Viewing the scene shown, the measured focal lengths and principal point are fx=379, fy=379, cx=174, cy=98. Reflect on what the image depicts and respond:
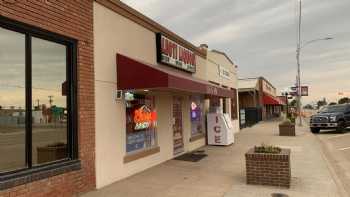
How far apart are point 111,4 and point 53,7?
7.79 feet

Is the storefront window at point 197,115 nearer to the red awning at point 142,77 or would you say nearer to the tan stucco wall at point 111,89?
the tan stucco wall at point 111,89

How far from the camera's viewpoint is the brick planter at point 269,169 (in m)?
8.49

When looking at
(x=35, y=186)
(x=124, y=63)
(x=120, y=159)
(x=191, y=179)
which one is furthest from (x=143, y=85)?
(x=35, y=186)

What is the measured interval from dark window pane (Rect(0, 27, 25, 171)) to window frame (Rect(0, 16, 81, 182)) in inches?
2.9

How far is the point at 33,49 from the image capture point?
7.04 m

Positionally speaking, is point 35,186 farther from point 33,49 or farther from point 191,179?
point 191,179

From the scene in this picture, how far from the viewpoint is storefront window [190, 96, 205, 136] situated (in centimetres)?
1620

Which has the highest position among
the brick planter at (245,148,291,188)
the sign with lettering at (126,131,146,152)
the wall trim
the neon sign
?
the wall trim

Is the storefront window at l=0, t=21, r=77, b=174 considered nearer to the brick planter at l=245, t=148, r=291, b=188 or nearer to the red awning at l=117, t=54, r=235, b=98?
the red awning at l=117, t=54, r=235, b=98

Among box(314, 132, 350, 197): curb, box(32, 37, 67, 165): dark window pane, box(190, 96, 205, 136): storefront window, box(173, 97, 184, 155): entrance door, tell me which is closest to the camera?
box(32, 37, 67, 165): dark window pane

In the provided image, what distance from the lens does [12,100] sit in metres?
6.64

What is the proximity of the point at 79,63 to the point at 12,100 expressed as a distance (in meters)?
1.82

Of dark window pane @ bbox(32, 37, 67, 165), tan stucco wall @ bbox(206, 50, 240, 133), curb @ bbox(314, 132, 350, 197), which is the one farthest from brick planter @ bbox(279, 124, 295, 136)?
dark window pane @ bbox(32, 37, 67, 165)

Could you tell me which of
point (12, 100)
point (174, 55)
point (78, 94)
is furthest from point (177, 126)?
point (12, 100)
